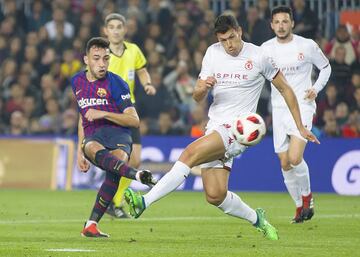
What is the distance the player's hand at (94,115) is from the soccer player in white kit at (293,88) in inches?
137

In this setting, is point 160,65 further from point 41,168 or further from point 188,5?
point 41,168

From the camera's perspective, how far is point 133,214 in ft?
33.6

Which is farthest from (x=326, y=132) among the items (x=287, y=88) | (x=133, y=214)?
(x=133, y=214)

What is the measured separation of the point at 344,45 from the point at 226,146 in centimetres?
986

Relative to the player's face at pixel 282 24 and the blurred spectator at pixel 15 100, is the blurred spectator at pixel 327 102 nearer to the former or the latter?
the player's face at pixel 282 24

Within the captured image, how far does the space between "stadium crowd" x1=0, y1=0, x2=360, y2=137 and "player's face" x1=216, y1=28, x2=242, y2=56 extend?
804 centimetres

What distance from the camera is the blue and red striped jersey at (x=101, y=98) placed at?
1135cm

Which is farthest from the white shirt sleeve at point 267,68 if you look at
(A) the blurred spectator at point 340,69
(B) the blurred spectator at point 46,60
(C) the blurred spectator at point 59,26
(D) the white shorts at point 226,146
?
(C) the blurred spectator at point 59,26

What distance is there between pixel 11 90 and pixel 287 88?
1248 cm

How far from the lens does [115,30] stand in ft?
47.0

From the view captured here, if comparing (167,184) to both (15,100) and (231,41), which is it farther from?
(15,100)

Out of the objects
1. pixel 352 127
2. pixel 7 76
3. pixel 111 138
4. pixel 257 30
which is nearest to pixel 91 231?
pixel 111 138

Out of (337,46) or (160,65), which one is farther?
(160,65)

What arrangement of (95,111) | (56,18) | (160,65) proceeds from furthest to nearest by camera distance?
1. (56,18)
2. (160,65)
3. (95,111)
